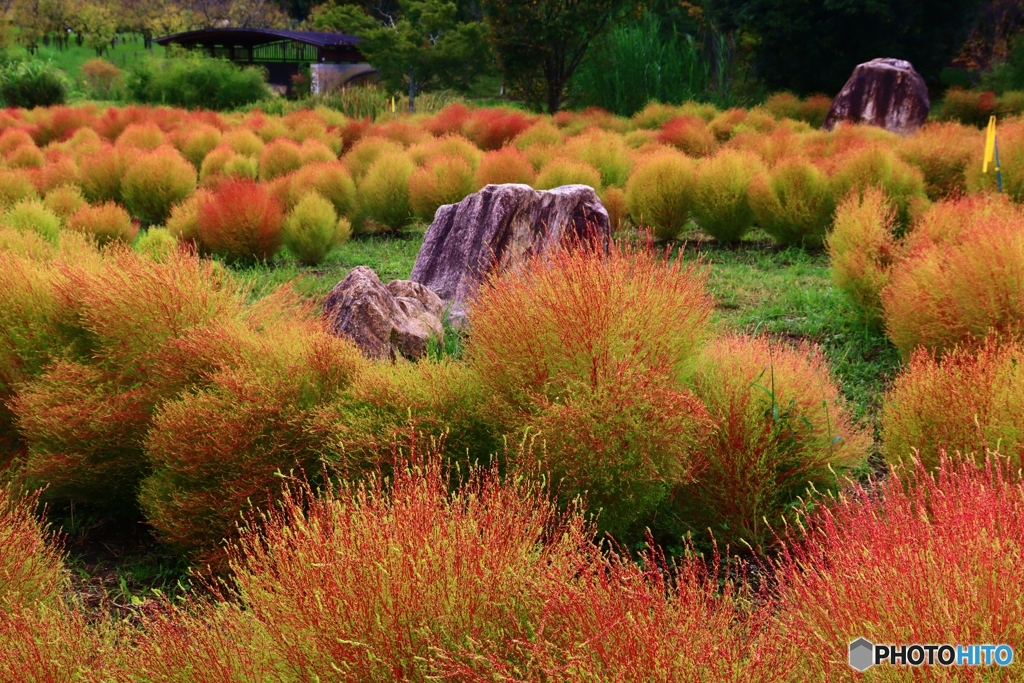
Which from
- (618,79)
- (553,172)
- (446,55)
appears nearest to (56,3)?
(446,55)

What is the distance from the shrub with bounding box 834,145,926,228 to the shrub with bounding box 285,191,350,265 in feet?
14.6

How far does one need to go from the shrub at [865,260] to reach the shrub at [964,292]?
1.94 ft

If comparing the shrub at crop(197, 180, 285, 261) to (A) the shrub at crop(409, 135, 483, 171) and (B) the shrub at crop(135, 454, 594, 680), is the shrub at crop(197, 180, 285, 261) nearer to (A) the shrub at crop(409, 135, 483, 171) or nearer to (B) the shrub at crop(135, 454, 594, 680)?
(A) the shrub at crop(409, 135, 483, 171)

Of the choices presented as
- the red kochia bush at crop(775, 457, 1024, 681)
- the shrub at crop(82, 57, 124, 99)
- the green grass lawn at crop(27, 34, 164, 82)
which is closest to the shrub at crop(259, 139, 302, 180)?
the red kochia bush at crop(775, 457, 1024, 681)

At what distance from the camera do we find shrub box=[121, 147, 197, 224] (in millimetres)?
Answer: 9453

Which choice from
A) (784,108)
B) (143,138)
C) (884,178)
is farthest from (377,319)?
(784,108)

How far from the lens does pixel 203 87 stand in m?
23.7

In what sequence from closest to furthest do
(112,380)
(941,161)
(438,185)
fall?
(112,380), (941,161), (438,185)

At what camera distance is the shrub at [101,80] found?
27.2 metres

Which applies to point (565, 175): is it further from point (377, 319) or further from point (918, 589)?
point (918, 589)

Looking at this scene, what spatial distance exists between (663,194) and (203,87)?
62.7 feet

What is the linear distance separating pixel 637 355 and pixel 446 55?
28.7 meters

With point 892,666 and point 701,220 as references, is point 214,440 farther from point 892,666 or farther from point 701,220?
point 701,220

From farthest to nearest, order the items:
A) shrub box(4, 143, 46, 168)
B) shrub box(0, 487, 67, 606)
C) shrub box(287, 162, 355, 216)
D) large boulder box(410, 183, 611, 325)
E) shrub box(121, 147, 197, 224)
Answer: shrub box(4, 143, 46, 168)
shrub box(121, 147, 197, 224)
shrub box(287, 162, 355, 216)
large boulder box(410, 183, 611, 325)
shrub box(0, 487, 67, 606)
